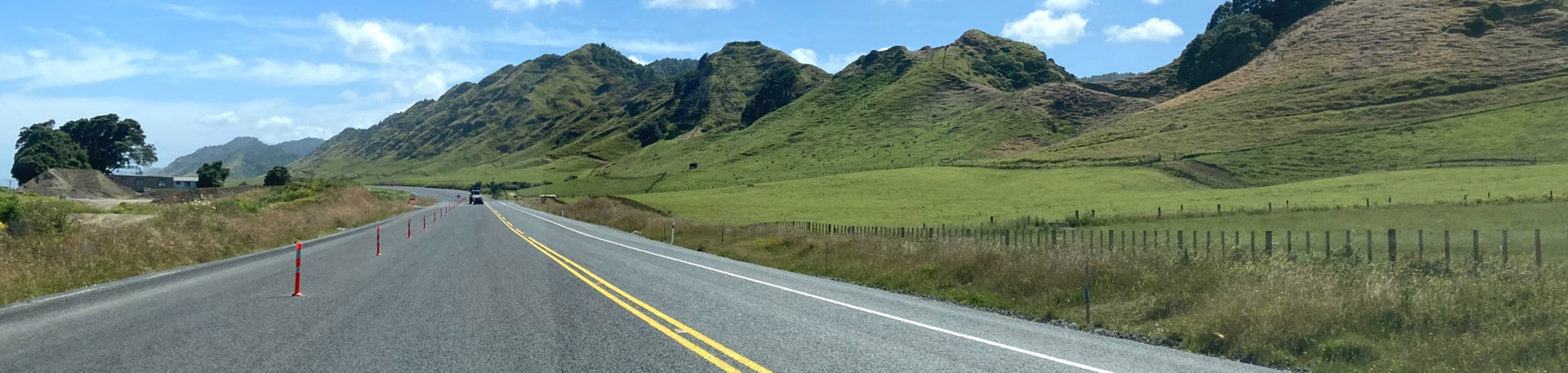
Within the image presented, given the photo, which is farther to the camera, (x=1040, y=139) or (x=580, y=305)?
(x=1040, y=139)

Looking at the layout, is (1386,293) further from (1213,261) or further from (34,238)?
(34,238)

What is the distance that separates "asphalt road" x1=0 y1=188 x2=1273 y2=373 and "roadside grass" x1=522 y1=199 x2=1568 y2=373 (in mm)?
1032

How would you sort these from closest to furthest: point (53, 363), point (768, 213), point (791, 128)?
point (53, 363), point (768, 213), point (791, 128)

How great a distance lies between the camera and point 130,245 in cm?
2031

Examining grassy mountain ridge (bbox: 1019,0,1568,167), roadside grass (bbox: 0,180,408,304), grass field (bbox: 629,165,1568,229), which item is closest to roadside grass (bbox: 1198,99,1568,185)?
grassy mountain ridge (bbox: 1019,0,1568,167)

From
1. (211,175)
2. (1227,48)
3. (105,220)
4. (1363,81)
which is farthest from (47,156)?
(1227,48)

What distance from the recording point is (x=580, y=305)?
12938 mm

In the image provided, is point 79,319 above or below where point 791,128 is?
below

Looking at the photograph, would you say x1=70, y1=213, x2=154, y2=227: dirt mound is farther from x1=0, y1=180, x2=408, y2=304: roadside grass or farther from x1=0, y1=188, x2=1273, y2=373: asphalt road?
x1=0, y1=188, x2=1273, y2=373: asphalt road

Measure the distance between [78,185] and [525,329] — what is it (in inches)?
4965

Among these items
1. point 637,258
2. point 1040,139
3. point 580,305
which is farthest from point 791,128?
point 580,305

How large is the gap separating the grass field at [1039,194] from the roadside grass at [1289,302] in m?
32.1

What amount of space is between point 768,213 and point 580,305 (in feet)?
172

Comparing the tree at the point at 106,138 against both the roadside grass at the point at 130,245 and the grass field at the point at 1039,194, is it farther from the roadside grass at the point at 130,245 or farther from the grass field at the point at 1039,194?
the roadside grass at the point at 130,245
